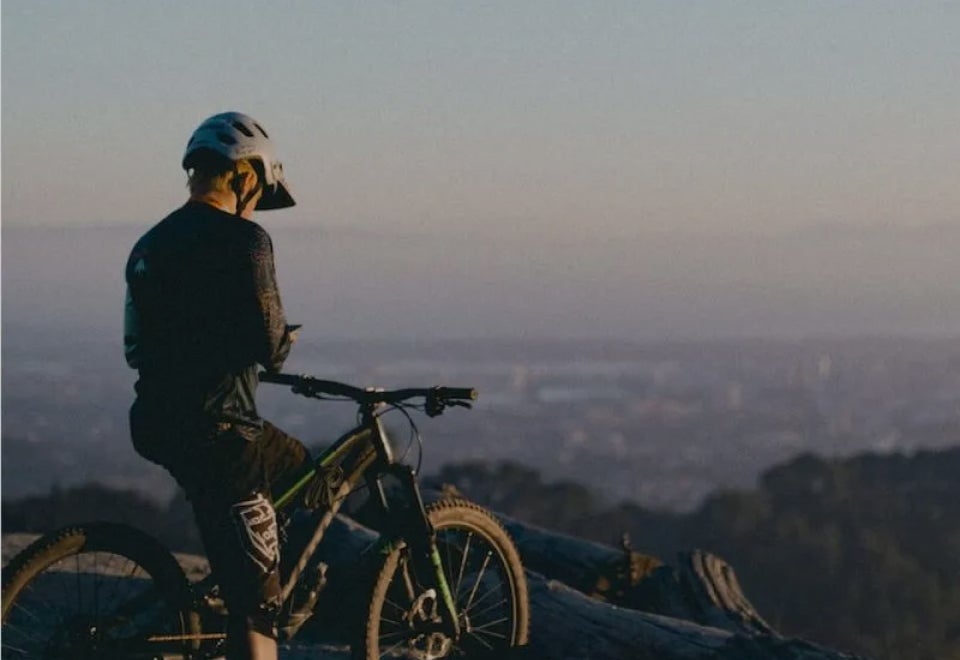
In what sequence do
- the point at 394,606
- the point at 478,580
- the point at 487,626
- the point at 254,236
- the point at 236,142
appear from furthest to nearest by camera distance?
the point at 487,626 < the point at 478,580 < the point at 394,606 < the point at 236,142 < the point at 254,236

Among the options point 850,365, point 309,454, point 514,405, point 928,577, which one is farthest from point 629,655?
point 850,365

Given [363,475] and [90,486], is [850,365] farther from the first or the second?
[363,475]

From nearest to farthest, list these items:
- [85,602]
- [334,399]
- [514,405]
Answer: [334,399] < [85,602] < [514,405]

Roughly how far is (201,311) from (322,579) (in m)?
1.56

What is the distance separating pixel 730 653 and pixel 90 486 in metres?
39.2

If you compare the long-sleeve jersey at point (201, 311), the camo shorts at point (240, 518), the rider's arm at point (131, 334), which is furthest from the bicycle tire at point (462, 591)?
the rider's arm at point (131, 334)

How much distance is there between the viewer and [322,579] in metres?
7.51

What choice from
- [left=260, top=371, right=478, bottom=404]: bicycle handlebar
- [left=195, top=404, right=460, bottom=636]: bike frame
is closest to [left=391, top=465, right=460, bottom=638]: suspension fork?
[left=195, top=404, right=460, bottom=636]: bike frame

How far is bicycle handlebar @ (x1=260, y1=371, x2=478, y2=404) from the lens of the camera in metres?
7.41

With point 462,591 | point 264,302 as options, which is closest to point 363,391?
point 264,302

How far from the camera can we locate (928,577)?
43031 millimetres

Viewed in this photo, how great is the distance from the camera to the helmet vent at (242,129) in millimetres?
6887

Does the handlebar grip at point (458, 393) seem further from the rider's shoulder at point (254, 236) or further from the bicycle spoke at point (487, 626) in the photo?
the bicycle spoke at point (487, 626)

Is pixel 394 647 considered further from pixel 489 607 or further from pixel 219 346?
pixel 219 346
